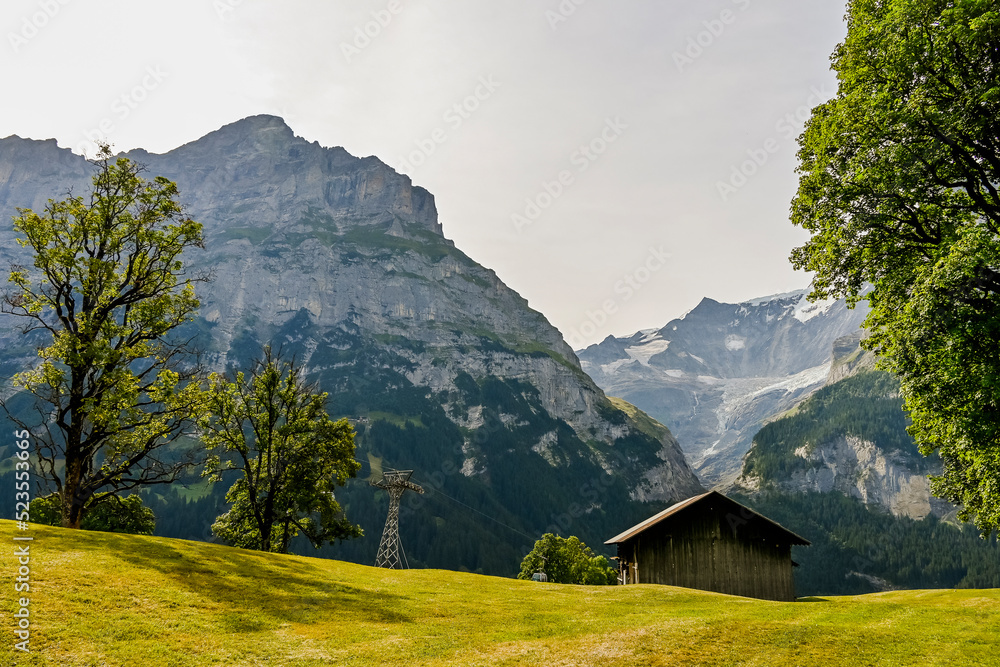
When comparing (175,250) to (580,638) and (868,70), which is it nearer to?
(580,638)

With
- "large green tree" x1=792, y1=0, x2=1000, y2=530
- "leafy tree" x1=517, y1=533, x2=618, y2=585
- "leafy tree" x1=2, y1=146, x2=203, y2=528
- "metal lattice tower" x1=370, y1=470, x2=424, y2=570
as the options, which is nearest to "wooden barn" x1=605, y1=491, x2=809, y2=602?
"large green tree" x1=792, y1=0, x2=1000, y2=530

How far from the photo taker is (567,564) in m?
86.4

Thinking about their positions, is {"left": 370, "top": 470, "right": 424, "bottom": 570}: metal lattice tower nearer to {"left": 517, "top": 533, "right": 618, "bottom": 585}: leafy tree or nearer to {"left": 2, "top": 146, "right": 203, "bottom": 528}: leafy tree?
{"left": 517, "top": 533, "right": 618, "bottom": 585}: leafy tree

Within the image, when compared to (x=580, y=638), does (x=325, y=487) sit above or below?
above

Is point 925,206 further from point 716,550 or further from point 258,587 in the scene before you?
point 716,550

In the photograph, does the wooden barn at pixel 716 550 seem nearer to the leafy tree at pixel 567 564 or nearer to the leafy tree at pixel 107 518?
the leafy tree at pixel 567 564

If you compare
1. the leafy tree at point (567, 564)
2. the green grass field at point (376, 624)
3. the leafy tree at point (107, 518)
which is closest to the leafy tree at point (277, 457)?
the leafy tree at point (107, 518)

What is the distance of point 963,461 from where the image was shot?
24.0 meters

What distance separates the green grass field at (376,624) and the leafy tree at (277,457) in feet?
65.9

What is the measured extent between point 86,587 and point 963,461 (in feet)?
108

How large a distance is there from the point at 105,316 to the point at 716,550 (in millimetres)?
48284

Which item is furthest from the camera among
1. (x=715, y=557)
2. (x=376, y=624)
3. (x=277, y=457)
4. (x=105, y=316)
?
(x=715, y=557)

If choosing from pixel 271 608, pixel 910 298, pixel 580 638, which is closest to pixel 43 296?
pixel 271 608

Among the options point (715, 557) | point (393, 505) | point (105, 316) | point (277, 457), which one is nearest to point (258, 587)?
point (105, 316)
